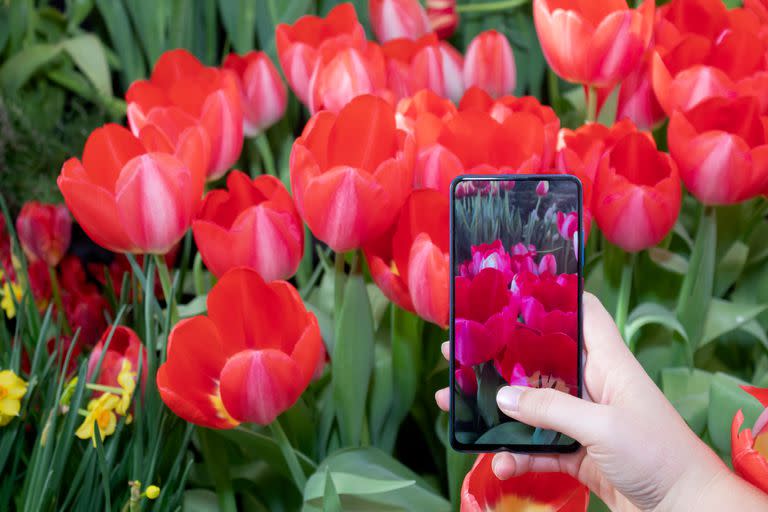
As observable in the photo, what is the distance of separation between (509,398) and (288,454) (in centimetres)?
12

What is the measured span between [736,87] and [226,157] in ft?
0.94

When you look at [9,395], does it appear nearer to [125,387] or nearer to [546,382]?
[125,387]

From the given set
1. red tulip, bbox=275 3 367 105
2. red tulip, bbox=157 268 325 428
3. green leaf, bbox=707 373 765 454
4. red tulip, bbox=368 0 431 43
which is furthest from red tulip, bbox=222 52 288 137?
green leaf, bbox=707 373 765 454

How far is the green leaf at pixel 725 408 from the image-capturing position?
17.7 inches

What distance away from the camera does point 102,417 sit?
0.45 meters

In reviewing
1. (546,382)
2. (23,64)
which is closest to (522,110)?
(546,382)

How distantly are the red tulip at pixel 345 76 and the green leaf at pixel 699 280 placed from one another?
0.20 metres

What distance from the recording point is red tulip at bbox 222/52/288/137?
588mm

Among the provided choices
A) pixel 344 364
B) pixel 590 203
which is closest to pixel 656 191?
pixel 590 203

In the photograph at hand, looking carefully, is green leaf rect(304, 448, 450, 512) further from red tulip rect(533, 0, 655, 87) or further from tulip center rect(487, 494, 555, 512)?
red tulip rect(533, 0, 655, 87)

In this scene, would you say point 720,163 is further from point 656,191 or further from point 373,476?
point 373,476

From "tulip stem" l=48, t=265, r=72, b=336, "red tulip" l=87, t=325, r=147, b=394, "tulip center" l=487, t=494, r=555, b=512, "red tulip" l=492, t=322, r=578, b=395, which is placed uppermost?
"red tulip" l=492, t=322, r=578, b=395

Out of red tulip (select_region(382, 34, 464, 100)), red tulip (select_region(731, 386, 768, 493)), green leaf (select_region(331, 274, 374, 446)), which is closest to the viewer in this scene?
red tulip (select_region(731, 386, 768, 493))

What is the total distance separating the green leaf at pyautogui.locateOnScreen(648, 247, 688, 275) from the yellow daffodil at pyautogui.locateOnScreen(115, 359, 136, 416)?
31 cm
